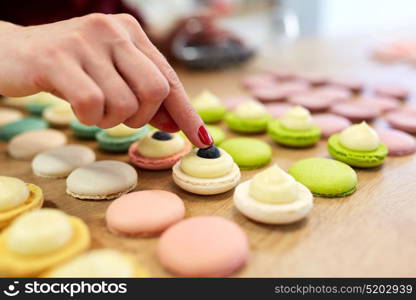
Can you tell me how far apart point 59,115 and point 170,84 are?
0.68m

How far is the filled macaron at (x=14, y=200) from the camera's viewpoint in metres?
0.81

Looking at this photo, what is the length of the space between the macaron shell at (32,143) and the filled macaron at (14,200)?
332 mm

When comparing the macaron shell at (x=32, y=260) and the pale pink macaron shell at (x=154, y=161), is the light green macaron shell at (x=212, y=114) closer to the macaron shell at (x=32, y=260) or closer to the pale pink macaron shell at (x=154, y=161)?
the pale pink macaron shell at (x=154, y=161)

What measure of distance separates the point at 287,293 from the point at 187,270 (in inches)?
6.8

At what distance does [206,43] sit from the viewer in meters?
2.28

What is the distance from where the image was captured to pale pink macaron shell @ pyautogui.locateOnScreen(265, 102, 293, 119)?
1.45m

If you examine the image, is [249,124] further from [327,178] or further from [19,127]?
[19,127]

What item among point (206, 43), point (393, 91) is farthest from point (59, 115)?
point (393, 91)

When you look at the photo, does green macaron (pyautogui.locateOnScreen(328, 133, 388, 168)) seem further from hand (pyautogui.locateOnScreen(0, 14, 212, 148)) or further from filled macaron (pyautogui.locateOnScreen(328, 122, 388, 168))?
hand (pyautogui.locateOnScreen(0, 14, 212, 148))

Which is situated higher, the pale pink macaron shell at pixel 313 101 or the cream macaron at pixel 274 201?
the cream macaron at pixel 274 201

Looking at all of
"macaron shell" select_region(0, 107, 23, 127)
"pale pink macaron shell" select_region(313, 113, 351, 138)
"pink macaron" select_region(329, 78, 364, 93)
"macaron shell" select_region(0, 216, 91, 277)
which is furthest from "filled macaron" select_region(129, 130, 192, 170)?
"pink macaron" select_region(329, 78, 364, 93)

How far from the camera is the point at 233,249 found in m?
0.71

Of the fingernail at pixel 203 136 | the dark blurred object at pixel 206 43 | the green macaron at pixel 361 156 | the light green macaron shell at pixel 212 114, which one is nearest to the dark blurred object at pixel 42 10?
the dark blurred object at pixel 206 43

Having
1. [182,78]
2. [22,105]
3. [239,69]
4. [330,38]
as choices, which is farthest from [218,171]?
[330,38]
